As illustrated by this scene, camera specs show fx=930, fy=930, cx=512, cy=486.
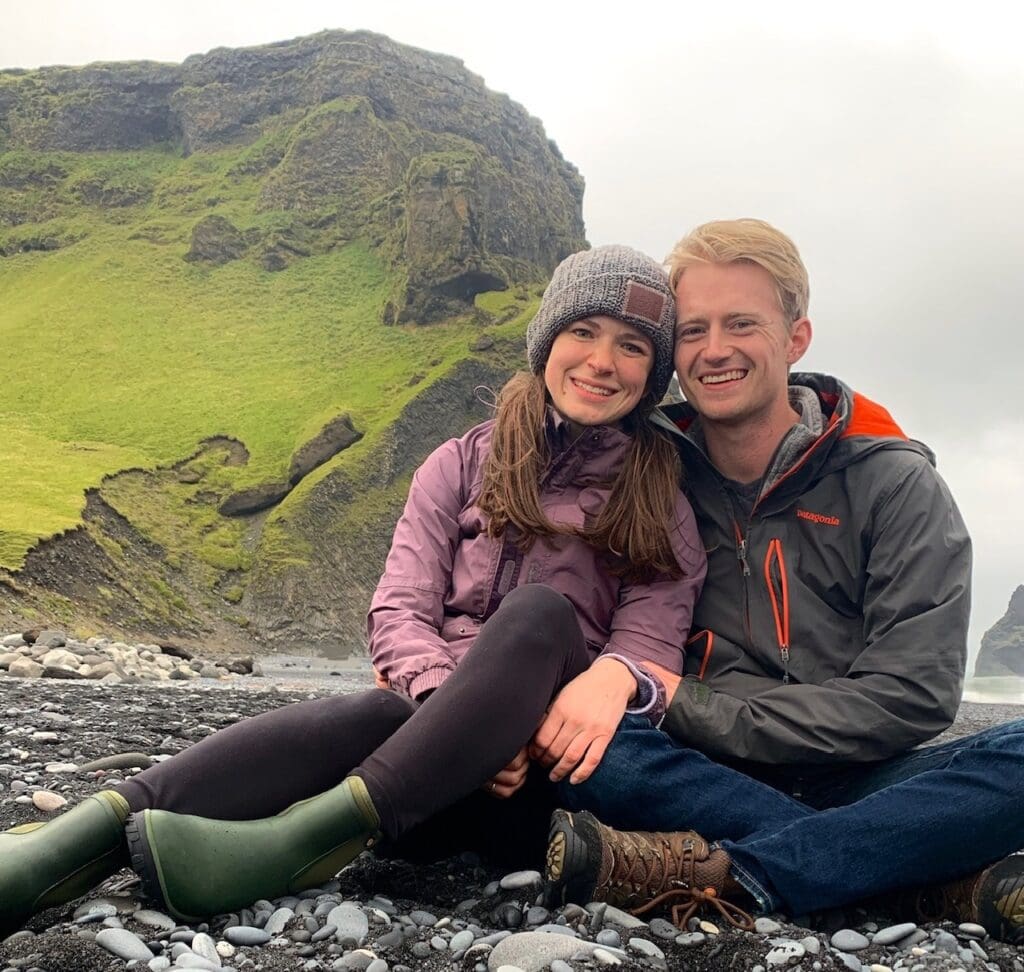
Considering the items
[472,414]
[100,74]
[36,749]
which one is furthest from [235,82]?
[36,749]

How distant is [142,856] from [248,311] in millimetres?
83441

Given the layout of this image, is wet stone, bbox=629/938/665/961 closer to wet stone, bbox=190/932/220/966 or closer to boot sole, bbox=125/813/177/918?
wet stone, bbox=190/932/220/966

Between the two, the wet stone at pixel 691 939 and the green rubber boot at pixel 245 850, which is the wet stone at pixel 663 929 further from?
the green rubber boot at pixel 245 850

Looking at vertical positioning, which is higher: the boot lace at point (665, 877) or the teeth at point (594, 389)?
the teeth at point (594, 389)

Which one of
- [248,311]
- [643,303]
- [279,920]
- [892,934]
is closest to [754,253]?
[643,303]

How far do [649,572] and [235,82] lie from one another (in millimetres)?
130556

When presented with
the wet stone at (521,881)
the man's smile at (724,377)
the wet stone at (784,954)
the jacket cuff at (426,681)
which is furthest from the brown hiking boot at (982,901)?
the man's smile at (724,377)

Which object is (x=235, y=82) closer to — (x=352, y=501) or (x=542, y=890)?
(x=352, y=501)

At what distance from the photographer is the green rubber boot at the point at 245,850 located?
279 cm

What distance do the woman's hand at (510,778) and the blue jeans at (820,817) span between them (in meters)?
0.19

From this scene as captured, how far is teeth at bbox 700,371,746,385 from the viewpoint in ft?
14.3

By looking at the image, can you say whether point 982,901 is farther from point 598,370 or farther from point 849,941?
point 598,370

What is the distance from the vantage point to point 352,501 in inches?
2076

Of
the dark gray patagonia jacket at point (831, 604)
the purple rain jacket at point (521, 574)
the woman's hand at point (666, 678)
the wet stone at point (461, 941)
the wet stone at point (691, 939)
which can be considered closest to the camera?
the wet stone at point (461, 941)
